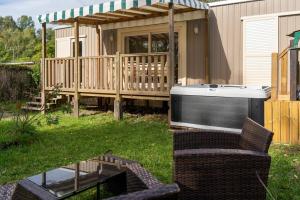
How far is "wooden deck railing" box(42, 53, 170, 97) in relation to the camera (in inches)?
371

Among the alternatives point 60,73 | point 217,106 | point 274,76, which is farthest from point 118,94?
point 274,76

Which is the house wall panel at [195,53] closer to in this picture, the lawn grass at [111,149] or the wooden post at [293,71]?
the lawn grass at [111,149]

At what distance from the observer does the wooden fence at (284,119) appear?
650 centimetres

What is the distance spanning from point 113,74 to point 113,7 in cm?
175

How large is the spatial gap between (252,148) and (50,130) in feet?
19.1

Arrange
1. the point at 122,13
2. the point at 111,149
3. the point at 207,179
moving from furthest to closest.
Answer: the point at 122,13, the point at 111,149, the point at 207,179

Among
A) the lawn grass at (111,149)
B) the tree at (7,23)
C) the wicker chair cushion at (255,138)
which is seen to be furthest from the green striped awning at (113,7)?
the tree at (7,23)

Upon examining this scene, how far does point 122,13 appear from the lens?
429 inches

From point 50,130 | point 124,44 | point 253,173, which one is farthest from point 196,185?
point 124,44

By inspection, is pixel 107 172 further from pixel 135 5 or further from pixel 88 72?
pixel 88 72

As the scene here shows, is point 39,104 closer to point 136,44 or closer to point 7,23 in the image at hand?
point 136,44

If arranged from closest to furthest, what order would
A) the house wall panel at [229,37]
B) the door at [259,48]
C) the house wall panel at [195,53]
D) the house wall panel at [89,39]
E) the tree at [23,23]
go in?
the door at [259,48] < the house wall panel at [229,37] < the house wall panel at [195,53] < the house wall panel at [89,39] < the tree at [23,23]

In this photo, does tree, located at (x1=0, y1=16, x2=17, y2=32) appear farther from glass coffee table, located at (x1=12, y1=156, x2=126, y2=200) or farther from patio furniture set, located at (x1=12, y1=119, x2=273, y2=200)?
patio furniture set, located at (x1=12, y1=119, x2=273, y2=200)

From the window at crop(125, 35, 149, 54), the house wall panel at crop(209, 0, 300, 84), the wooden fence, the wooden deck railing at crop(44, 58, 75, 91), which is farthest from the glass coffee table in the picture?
the window at crop(125, 35, 149, 54)
